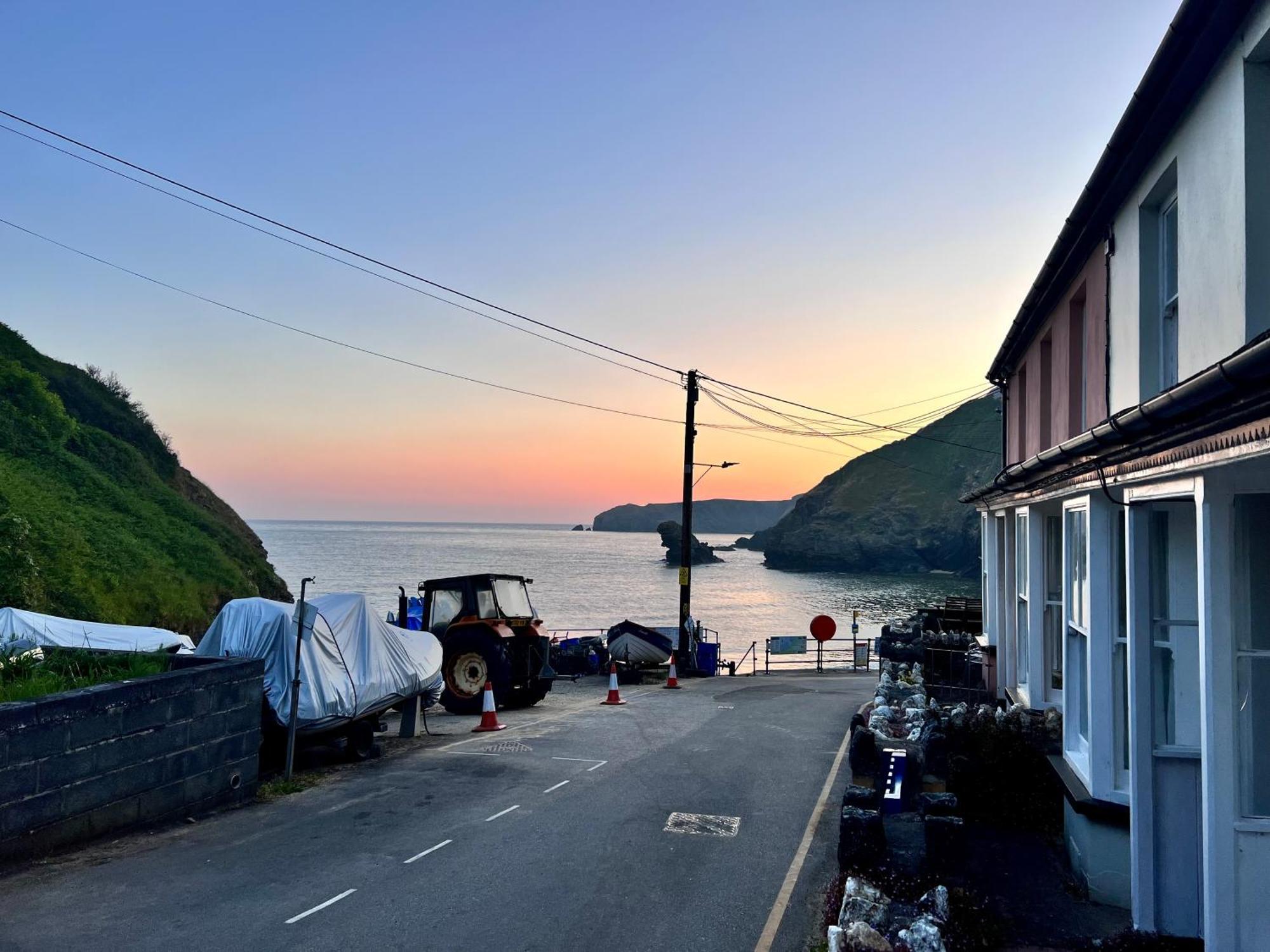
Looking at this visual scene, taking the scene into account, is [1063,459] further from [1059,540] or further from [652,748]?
[652,748]

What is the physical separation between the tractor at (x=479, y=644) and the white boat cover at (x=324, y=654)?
3843mm

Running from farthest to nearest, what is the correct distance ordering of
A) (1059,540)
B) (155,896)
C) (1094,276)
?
(1059,540), (1094,276), (155,896)

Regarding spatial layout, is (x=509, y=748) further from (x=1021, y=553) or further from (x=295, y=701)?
(x=1021, y=553)

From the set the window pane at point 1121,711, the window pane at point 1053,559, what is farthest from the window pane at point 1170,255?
the window pane at point 1053,559

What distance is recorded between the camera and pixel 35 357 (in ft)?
134

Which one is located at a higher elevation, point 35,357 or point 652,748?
point 35,357

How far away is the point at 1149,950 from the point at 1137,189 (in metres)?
5.78

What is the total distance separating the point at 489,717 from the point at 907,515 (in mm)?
155337

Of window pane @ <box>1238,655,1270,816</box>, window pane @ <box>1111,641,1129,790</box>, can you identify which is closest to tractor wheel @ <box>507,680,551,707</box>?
window pane @ <box>1111,641,1129,790</box>

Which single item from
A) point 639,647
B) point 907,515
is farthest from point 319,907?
point 907,515

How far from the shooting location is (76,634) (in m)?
13.6

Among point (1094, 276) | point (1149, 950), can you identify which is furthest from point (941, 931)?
point (1094, 276)

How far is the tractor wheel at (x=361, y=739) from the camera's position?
12.8 m

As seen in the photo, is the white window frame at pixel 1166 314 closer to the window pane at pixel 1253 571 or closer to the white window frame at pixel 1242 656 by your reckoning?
the window pane at pixel 1253 571
